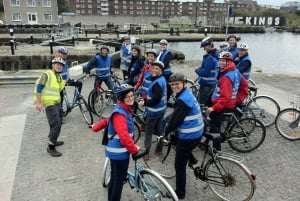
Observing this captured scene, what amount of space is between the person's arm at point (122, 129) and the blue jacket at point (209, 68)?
3679 millimetres

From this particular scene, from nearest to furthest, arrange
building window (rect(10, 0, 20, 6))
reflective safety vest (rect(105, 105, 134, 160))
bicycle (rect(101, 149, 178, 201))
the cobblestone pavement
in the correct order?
reflective safety vest (rect(105, 105, 134, 160))
bicycle (rect(101, 149, 178, 201))
the cobblestone pavement
building window (rect(10, 0, 20, 6))

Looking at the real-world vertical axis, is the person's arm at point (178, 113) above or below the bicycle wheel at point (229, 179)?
above

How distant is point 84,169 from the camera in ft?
17.6

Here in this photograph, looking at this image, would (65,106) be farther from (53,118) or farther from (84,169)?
(84,169)

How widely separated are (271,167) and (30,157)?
4.57 m

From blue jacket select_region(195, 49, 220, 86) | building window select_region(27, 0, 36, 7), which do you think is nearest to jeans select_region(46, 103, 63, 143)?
blue jacket select_region(195, 49, 220, 86)

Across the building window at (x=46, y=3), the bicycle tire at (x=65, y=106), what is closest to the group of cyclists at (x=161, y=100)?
the bicycle tire at (x=65, y=106)

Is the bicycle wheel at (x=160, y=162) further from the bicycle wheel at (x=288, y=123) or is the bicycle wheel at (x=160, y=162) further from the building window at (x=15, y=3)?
the building window at (x=15, y=3)

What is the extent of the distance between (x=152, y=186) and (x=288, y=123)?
4.17 metres

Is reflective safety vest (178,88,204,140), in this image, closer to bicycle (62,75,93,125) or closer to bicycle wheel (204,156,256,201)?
bicycle wheel (204,156,256,201)

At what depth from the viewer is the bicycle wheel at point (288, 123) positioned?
21.7 feet

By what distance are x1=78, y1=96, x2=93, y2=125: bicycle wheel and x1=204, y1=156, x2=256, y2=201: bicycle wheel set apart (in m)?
3.74

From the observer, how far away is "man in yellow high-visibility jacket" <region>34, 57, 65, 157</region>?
5469 millimetres

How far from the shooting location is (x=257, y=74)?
13.2m
